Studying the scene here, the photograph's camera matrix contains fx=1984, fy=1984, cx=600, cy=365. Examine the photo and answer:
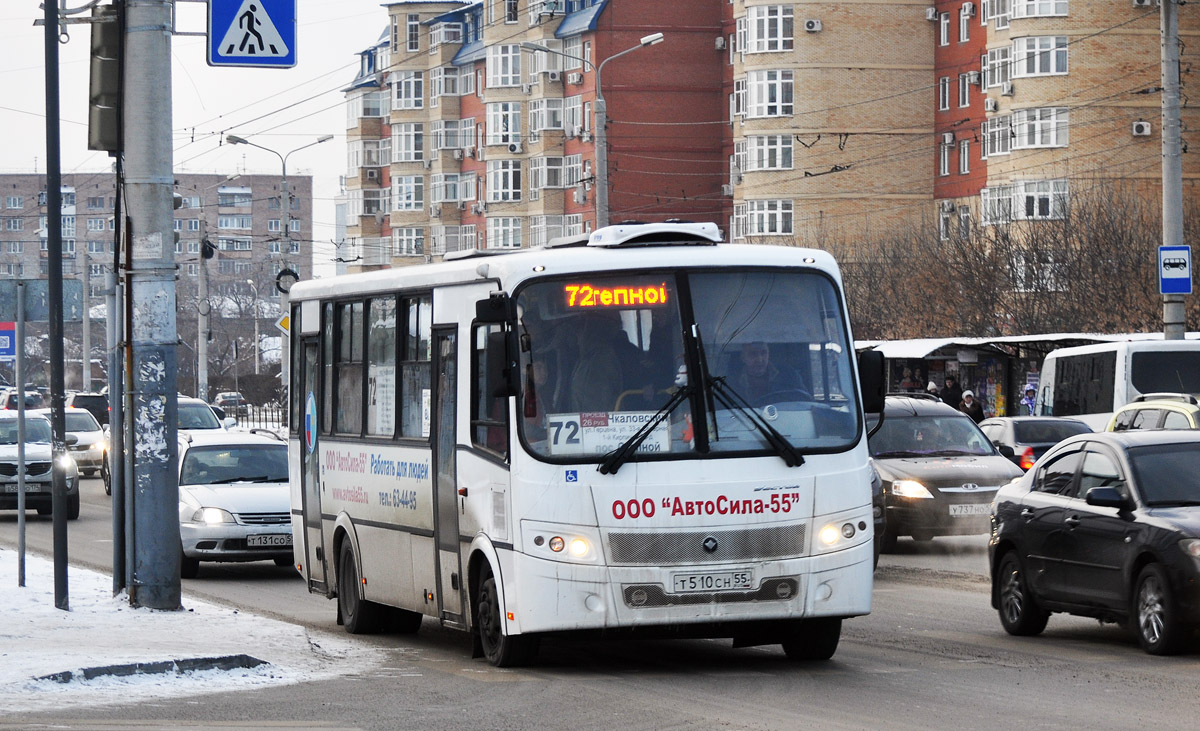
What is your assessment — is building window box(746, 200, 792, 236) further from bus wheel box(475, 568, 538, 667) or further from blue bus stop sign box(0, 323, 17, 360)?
bus wheel box(475, 568, 538, 667)

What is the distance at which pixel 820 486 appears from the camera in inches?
437

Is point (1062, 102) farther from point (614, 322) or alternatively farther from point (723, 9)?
point (614, 322)

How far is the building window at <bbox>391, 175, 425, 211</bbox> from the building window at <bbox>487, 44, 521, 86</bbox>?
1110 centimetres

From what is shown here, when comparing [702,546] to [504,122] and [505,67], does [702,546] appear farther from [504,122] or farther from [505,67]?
[504,122]

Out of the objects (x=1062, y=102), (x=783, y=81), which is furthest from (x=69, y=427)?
(x=783, y=81)

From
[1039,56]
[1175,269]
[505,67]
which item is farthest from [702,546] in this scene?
[505,67]

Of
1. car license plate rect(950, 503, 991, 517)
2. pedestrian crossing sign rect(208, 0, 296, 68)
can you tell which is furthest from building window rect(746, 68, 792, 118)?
pedestrian crossing sign rect(208, 0, 296, 68)

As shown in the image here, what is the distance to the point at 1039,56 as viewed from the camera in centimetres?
6819

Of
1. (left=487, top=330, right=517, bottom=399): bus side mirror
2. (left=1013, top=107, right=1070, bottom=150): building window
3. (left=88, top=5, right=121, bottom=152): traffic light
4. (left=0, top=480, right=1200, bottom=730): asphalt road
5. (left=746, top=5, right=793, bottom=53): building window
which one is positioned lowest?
(left=0, top=480, right=1200, bottom=730): asphalt road

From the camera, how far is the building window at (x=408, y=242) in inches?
4067

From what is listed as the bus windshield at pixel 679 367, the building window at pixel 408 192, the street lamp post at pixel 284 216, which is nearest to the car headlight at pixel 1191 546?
the bus windshield at pixel 679 367

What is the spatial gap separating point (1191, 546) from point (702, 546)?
2.90 metres

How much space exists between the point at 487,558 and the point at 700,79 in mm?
77161

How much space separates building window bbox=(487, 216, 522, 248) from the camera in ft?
311
